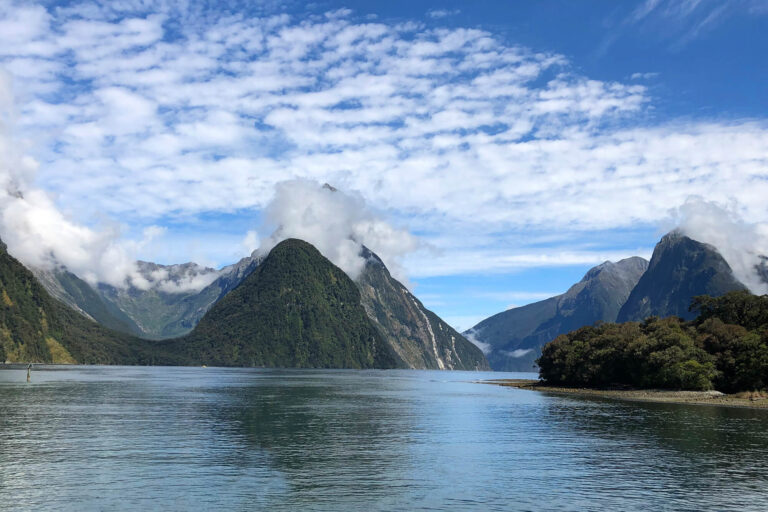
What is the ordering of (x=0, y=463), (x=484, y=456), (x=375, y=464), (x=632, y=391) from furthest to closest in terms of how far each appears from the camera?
1. (x=632, y=391)
2. (x=484, y=456)
3. (x=375, y=464)
4. (x=0, y=463)

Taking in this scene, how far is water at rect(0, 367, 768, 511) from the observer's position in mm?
48562

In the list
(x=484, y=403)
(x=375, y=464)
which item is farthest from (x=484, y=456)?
(x=484, y=403)

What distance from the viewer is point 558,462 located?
6694 cm

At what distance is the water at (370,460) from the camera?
159ft

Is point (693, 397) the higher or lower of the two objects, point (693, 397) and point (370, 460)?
the lower

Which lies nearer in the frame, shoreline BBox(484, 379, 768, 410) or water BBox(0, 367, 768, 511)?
water BBox(0, 367, 768, 511)

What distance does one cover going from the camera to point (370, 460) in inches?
2616

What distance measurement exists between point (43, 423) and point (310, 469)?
1982 inches

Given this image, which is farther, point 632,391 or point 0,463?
point 632,391

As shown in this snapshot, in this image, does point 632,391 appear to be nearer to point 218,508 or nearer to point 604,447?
point 604,447

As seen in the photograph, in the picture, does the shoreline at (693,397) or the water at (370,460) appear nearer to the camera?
the water at (370,460)

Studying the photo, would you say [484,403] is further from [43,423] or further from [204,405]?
[43,423]

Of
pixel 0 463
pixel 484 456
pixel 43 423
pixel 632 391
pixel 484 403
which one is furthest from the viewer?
pixel 632 391

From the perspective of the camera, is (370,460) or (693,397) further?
(693,397)
